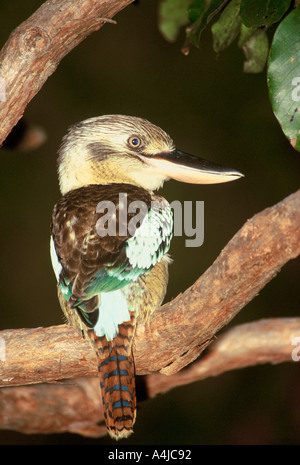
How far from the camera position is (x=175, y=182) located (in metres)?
4.20

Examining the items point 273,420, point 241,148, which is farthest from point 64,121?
point 273,420

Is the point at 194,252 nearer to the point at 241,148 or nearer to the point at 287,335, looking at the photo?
the point at 241,148

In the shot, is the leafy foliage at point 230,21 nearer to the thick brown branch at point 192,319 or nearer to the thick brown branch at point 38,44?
the thick brown branch at point 38,44

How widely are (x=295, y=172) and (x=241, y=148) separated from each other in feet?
1.39

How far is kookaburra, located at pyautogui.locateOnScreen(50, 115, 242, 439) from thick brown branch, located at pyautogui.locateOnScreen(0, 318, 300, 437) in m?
0.64

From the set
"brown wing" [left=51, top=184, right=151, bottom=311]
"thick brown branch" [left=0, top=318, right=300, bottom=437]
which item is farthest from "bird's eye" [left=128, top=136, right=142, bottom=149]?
"thick brown branch" [left=0, top=318, right=300, bottom=437]

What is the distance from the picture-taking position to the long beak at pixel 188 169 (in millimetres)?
2000

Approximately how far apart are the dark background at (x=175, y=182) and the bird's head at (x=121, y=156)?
1.89 metres

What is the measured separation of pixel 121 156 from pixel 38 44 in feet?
1.83

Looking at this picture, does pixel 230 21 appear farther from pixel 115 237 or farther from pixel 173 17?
pixel 115 237

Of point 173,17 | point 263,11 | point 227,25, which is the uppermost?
point 173,17

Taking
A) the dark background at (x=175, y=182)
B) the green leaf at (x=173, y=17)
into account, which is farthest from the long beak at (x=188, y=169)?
the dark background at (x=175, y=182)

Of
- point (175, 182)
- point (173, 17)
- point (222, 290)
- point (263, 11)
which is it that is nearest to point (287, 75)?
point (263, 11)

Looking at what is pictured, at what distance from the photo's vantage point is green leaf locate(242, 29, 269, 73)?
204cm
